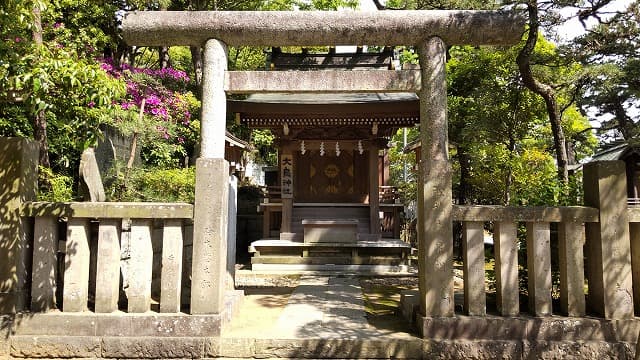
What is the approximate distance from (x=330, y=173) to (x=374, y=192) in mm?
2077

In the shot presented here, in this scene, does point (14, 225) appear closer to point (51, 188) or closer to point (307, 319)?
point (307, 319)

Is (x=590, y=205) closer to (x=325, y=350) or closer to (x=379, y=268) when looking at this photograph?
(x=325, y=350)

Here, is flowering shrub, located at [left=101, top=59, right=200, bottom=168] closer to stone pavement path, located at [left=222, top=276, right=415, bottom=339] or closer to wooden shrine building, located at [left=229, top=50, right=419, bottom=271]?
wooden shrine building, located at [left=229, top=50, right=419, bottom=271]

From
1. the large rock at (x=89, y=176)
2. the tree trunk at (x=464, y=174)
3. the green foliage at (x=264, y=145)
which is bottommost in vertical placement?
the large rock at (x=89, y=176)

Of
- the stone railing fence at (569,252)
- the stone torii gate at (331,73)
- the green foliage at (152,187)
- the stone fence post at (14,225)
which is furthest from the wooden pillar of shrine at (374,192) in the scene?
the stone fence post at (14,225)

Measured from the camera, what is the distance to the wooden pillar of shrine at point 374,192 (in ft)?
40.7

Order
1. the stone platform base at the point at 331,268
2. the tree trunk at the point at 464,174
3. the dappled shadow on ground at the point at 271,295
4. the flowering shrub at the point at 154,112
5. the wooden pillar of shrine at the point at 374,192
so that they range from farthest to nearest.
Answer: the tree trunk at the point at 464,174, the wooden pillar of shrine at the point at 374,192, the stone platform base at the point at 331,268, the flowering shrub at the point at 154,112, the dappled shadow on ground at the point at 271,295

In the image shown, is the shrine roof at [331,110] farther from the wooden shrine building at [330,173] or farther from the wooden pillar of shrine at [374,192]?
the wooden pillar of shrine at [374,192]

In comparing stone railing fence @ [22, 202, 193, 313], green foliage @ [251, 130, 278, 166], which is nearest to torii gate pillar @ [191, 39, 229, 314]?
stone railing fence @ [22, 202, 193, 313]

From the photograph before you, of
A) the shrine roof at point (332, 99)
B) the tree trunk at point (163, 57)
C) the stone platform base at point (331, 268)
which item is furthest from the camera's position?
the tree trunk at point (163, 57)

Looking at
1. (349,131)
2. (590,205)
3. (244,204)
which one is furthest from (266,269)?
(590,205)

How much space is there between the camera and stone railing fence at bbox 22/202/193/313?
4.31 meters

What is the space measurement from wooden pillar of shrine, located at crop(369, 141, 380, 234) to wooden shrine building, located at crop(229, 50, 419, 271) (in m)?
0.03

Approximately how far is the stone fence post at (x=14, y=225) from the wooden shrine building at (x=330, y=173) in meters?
6.88
